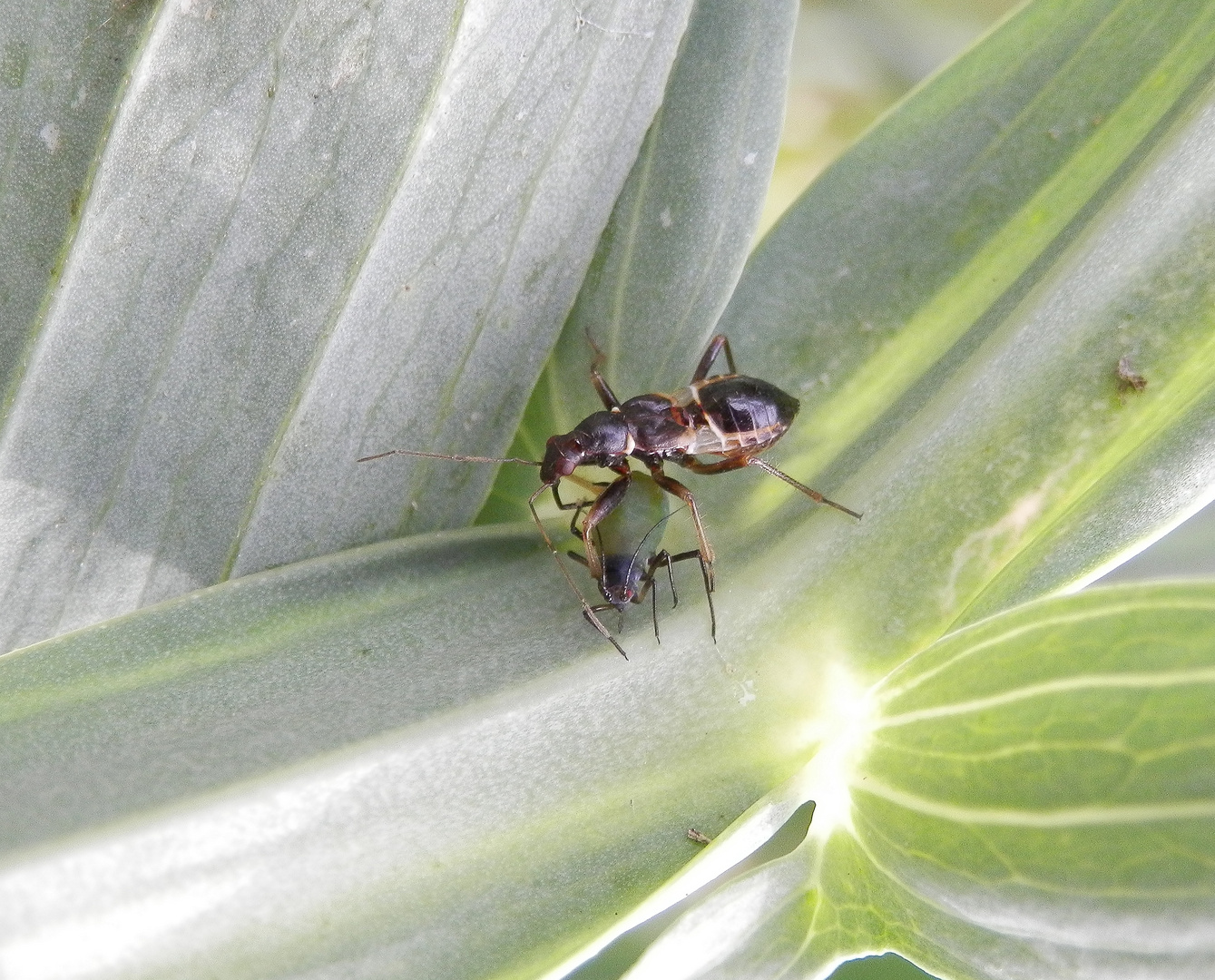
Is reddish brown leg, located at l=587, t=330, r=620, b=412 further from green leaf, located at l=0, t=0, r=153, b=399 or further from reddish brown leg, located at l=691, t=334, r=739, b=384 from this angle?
green leaf, located at l=0, t=0, r=153, b=399

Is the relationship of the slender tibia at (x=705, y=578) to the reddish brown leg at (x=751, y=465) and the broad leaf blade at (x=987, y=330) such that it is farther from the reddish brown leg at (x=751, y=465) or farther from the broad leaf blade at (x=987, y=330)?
the reddish brown leg at (x=751, y=465)

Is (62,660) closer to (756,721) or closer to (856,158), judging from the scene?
(756,721)

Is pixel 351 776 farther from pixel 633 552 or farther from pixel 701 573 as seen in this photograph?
pixel 633 552

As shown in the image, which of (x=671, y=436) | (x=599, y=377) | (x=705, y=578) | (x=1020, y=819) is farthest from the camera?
(x=671, y=436)

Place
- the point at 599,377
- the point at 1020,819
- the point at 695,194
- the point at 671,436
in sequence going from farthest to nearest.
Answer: the point at 671,436, the point at 599,377, the point at 695,194, the point at 1020,819

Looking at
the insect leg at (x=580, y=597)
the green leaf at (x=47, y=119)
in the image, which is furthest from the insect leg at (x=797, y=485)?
the green leaf at (x=47, y=119)

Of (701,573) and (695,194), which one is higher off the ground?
(695,194)

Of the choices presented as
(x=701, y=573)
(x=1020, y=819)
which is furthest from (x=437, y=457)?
(x=1020, y=819)

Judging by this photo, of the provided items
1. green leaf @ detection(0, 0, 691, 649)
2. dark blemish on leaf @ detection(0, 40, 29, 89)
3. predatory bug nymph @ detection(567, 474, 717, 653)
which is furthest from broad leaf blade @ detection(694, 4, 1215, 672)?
dark blemish on leaf @ detection(0, 40, 29, 89)
